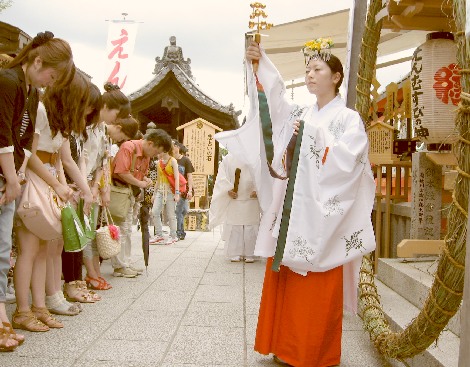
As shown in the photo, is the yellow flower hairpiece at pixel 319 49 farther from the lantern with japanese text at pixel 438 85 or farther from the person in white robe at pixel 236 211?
the person in white robe at pixel 236 211

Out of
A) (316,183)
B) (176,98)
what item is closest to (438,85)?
(316,183)

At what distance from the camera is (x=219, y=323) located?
16.0 feet

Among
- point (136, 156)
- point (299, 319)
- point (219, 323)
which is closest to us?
point (299, 319)

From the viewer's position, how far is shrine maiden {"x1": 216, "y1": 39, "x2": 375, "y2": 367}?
144 inches

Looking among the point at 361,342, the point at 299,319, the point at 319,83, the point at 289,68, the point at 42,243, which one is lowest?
the point at 361,342

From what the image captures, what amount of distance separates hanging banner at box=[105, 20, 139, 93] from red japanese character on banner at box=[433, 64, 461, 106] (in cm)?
1035

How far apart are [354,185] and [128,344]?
1948mm

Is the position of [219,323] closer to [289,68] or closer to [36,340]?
[36,340]

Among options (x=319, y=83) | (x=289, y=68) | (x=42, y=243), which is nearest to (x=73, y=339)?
(x=42, y=243)

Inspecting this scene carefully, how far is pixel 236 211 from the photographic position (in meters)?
9.12

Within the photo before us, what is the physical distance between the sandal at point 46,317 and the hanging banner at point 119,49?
10.7 m

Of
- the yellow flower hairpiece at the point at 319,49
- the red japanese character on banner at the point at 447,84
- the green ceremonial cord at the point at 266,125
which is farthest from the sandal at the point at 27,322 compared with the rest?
the red japanese character on banner at the point at 447,84

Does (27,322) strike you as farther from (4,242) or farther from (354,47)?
(354,47)

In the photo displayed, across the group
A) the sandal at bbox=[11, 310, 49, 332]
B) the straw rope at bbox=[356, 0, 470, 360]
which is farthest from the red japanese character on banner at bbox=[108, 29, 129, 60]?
the straw rope at bbox=[356, 0, 470, 360]
